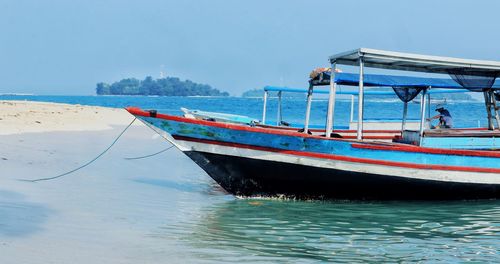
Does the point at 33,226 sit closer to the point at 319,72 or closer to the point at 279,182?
the point at 279,182

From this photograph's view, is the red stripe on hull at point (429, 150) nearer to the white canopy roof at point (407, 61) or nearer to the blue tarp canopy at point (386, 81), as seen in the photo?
the blue tarp canopy at point (386, 81)

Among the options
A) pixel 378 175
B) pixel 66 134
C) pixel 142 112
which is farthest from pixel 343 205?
pixel 66 134

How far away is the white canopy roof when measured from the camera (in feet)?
33.8

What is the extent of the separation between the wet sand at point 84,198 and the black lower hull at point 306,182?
0.85 metres

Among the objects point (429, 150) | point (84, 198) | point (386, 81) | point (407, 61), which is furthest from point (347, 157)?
point (84, 198)

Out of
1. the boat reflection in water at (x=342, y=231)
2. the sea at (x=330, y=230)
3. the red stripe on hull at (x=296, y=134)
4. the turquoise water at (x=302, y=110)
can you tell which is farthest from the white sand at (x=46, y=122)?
the turquoise water at (x=302, y=110)

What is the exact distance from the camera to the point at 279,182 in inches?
415

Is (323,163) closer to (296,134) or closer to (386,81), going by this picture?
(296,134)

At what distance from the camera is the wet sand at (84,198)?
6758 mm

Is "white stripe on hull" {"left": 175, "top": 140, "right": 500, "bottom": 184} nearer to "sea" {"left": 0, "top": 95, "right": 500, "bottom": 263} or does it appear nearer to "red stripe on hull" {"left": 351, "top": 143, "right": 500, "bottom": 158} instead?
"red stripe on hull" {"left": 351, "top": 143, "right": 500, "bottom": 158}

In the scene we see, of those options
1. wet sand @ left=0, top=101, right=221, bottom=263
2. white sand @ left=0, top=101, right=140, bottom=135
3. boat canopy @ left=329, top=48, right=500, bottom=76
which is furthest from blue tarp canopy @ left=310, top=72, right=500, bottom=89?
white sand @ left=0, top=101, right=140, bottom=135

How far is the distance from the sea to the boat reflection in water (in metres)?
0.01

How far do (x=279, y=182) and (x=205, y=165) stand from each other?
122 cm

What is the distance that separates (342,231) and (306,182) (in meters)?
2.10
